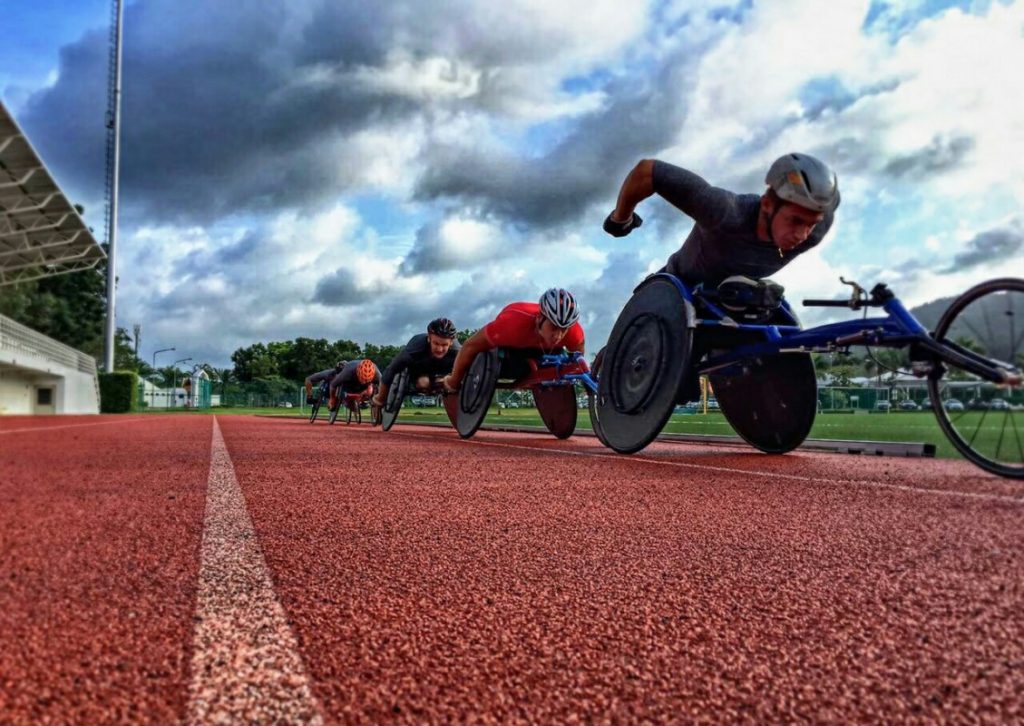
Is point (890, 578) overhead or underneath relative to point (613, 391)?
underneath

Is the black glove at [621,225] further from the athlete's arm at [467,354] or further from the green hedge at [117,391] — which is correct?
the green hedge at [117,391]

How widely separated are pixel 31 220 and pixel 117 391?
10924 millimetres

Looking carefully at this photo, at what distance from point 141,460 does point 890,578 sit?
4.85 metres

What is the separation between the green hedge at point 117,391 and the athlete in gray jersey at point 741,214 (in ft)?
134

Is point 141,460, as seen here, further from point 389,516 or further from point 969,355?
point 969,355

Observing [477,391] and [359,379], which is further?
[359,379]

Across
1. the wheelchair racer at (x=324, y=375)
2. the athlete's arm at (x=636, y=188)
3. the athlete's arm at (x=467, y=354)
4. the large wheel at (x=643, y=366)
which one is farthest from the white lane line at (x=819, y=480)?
the wheelchair racer at (x=324, y=375)

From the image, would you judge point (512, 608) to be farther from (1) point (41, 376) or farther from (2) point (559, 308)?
(1) point (41, 376)

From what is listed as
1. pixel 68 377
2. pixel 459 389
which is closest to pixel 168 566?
pixel 459 389

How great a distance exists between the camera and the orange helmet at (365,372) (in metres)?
16.3

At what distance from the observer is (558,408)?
352 inches

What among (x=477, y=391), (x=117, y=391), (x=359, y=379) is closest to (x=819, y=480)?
(x=477, y=391)

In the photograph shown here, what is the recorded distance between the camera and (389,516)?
2.60 meters

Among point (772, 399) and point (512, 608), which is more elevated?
point (772, 399)
